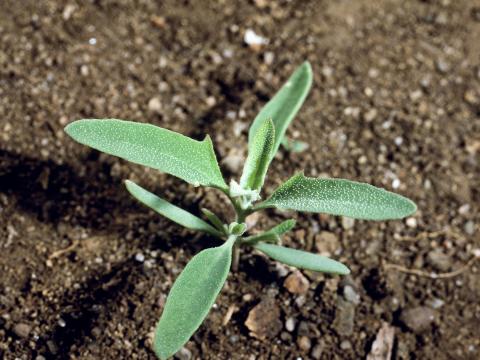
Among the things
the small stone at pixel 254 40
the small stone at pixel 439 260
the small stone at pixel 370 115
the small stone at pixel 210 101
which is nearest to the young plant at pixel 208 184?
the small stone at pixel 439 260

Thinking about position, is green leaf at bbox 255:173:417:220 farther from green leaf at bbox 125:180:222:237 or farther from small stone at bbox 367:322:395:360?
small stone at bbox 367:322:395:360

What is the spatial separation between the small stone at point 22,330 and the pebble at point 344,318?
877 mm

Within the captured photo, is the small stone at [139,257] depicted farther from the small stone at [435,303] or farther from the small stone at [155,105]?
the small stone at [435,303]

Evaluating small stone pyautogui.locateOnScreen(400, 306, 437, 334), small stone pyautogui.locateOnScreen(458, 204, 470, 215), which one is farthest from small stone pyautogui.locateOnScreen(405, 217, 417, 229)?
small stone pyautogui.locateOnScreen(400, 306, 437, 334)

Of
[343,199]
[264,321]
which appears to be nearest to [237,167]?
[264,321]

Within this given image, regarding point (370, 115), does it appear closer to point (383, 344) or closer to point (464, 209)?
point (464, 209)

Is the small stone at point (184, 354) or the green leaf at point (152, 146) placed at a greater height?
the green leaf at point (152, 146)

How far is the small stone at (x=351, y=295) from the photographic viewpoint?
188 centimetres

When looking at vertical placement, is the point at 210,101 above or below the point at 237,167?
above

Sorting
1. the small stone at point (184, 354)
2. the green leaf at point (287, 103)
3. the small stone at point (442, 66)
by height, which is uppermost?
the green leaf at point (287, 103)

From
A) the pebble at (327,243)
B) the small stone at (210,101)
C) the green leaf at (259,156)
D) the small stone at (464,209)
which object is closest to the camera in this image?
the green leaf at (259,156)

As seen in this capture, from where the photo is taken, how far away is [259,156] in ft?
5.16

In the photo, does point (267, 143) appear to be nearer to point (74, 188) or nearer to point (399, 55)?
point (74, 188)

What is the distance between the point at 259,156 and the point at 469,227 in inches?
35.4
